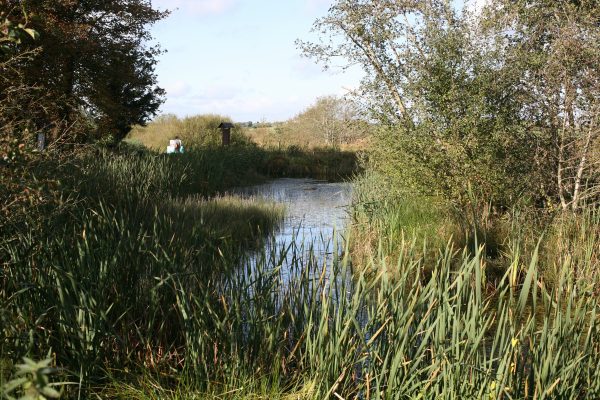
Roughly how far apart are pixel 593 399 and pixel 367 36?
696 centimetres

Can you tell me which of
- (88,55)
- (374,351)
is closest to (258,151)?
(88,55)

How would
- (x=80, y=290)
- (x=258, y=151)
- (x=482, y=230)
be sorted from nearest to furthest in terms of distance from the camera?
(x=80, y=290) < (x=482, y=230) < (x=258, y=151)

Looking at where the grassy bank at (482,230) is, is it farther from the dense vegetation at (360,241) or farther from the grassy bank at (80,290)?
the grassy bank at (80,290)

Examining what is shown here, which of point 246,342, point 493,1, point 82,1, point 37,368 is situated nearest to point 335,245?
point 246,342

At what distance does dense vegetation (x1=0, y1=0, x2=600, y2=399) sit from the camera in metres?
2.78

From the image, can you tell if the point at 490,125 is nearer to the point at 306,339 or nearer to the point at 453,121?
the point at 453,121

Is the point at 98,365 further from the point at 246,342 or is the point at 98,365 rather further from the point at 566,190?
the point at 566,190

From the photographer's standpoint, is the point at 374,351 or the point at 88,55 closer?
the point at 374,351

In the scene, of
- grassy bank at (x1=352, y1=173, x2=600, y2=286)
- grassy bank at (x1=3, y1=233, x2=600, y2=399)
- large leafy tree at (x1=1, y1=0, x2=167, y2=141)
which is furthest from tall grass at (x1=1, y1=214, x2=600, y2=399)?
large leafy tree at (x1=1, y1=0, x2=167, y2=141)

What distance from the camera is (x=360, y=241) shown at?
23.1ft

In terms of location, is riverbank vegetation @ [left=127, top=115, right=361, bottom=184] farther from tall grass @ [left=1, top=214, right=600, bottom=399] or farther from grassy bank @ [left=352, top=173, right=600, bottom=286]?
tall grass @ [left=1, top=214, right=600, bottom=399]

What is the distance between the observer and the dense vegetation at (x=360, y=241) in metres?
2.78

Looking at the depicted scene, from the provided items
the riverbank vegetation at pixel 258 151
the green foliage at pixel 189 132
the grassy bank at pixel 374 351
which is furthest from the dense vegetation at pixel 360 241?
the green foliage at pixel 189 132

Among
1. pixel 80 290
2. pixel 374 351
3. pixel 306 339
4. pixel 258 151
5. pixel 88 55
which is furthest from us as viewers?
pixel 258 151
